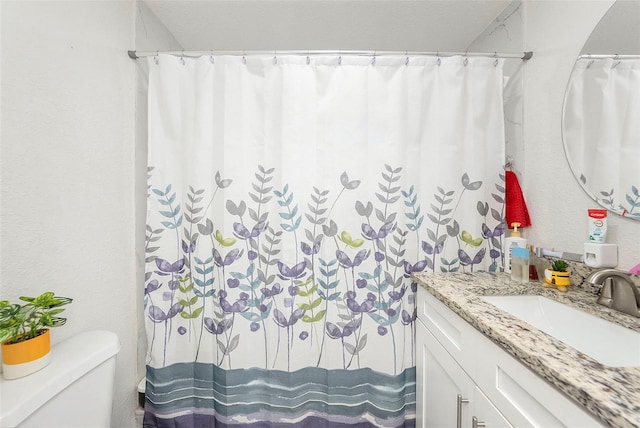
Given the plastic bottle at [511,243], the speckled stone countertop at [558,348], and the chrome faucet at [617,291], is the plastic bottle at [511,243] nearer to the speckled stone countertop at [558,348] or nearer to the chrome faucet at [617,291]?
the speckled stone countertop at [558,348]

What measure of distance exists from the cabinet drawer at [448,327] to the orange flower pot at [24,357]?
131cm

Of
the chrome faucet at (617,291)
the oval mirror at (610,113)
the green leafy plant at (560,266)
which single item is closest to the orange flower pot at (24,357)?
the chrome faucet at (617,291)

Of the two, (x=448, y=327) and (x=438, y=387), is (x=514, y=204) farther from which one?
(x=438, y=387)

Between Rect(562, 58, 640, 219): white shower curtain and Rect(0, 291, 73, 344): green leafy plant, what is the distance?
1.83m

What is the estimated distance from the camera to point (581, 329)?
82cm

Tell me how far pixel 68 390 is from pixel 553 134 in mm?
2038

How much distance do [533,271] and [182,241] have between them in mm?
1676

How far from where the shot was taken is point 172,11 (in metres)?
1.46

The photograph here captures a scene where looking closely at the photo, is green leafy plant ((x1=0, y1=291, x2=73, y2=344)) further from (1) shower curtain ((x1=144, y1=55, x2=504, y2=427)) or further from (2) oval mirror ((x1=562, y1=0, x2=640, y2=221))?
(2) oval mirror ((x1=562, y1=0, x2=640, y2=221))

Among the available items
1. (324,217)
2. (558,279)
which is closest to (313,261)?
(324,217)

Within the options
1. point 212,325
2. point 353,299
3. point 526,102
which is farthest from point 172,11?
point 526,102

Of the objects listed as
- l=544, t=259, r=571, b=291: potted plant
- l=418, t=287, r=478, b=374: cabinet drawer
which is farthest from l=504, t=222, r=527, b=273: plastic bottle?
l=418, t=287, r=478, b=374: cabinet drawer

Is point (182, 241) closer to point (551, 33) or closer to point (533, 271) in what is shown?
Answer: point (533, 271)

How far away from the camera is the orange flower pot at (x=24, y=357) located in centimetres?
71
